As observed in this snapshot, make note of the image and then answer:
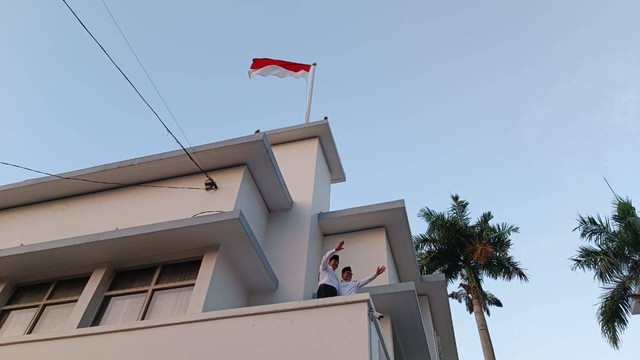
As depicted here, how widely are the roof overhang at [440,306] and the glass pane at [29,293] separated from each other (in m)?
7.72

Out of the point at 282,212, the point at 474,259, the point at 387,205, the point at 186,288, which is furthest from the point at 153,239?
the point at 474,259

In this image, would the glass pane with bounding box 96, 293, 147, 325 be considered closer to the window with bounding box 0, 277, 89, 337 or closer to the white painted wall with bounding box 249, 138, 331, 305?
the window with bounding box 0, 277, 89, 337

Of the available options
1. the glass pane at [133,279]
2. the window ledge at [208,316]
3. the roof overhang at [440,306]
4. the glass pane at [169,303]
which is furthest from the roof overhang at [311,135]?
the window ledge at [208,316]

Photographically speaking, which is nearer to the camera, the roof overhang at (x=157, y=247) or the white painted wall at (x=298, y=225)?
the roof overhang at (x=157, y=247)

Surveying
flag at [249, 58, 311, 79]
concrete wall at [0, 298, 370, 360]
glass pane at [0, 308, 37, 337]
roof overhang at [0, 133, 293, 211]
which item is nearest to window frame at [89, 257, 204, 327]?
concrete wall at [0, 298, 370, 360]

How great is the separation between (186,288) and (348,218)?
3788 millimetres

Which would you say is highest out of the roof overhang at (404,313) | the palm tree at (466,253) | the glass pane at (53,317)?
the palm tree at (466,253)

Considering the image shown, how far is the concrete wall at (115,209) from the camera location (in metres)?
8.98

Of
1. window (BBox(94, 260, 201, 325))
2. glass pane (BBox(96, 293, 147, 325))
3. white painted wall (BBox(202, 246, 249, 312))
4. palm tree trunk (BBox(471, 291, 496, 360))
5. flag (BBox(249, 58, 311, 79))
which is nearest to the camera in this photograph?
white painted wall (BBox(202, 246, 249, 312))

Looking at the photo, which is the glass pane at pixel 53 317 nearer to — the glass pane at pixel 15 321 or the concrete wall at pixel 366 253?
the glass pane at pixel 15 321

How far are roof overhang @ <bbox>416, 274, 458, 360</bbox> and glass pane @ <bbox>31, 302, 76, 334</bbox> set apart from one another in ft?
23.6

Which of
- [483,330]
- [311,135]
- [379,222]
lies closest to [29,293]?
[311,135]

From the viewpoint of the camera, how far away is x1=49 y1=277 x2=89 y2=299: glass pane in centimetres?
859

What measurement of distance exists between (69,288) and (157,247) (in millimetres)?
1975
